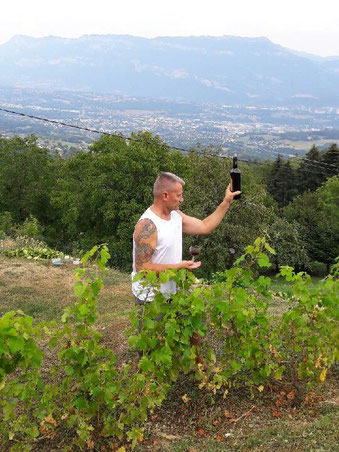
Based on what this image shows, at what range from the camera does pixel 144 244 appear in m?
4.09

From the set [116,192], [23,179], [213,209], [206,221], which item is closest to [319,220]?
[213,209]

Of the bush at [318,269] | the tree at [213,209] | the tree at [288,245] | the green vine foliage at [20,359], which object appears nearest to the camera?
the green vine foliage at [20,359]

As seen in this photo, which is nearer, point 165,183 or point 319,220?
point 165,183

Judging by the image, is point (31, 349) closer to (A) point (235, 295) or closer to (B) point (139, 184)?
(A) point (235, 295)

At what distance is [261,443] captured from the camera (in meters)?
3.91

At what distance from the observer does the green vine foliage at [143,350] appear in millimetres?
3627

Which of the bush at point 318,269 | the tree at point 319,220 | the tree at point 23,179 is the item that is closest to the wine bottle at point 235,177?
the tree at point 23,179

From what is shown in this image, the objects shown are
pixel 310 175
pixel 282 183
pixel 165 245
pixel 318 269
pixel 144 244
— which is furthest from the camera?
pixel 282 183

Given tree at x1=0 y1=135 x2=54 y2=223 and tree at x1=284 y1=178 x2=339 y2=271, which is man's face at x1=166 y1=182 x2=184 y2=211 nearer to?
tree at x1=0 y1=135 x2=54 y2=223

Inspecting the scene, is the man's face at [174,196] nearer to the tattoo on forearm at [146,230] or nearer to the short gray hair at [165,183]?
the short gray hair at [165,183]

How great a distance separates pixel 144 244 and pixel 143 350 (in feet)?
2.94

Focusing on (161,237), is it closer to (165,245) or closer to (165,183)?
(165,245)

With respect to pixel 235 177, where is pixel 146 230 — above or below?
below

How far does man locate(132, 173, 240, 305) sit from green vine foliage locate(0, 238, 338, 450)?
0.21 metres
